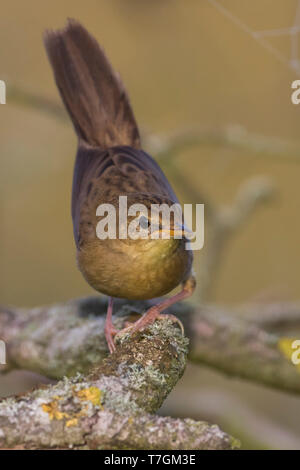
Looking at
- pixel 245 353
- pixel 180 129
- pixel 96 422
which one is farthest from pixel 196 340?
pixel 180 129

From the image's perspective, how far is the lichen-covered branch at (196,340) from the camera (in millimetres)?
2104

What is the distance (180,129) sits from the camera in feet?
11.8

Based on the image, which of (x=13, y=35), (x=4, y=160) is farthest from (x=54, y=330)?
(x=13, y=35)

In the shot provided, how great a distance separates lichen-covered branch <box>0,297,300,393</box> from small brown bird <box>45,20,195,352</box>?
29cm

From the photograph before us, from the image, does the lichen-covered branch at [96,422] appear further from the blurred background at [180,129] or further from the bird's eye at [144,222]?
the blurred background at [180,129]

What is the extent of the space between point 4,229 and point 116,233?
9.16 ft

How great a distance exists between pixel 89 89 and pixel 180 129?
1555 mm

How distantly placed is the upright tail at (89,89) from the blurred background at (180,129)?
1311 mm

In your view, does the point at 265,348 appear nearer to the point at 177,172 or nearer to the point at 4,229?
the point at 177,172

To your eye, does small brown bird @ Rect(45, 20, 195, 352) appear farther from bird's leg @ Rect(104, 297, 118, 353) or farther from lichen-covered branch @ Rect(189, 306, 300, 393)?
lichen-covered branch @ Rect(189, 306, 300, 393)

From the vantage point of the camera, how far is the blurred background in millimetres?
3768

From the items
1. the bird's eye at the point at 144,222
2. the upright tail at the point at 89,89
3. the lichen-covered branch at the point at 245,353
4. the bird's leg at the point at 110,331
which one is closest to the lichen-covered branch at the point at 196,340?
the lichen-covered branch at the point at 245,353

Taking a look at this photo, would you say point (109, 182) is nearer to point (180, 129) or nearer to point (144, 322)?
point (144, 322)

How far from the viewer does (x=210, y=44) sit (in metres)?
4.16
